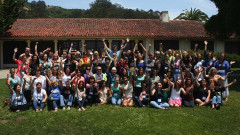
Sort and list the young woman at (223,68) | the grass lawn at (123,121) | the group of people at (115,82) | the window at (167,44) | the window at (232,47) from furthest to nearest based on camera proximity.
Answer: the window at (232,47) → the window at (167,44) → the young woman at (223,68) → the group of people at (115,82) → the grass lawn at (123,121)

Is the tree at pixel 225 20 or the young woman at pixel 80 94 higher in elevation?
the tree at pixel 225 20

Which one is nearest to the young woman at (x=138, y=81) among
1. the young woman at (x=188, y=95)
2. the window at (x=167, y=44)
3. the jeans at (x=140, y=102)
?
the jeans at (x=140, y=102)

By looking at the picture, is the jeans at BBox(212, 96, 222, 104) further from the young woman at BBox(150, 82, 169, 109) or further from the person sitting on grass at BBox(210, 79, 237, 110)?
the young woman at BBox(150, 82, 169, 109)

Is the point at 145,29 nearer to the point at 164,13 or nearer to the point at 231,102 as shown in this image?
the point at 164,13

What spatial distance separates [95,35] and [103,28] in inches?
77.5

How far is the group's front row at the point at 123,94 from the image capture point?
7.39m

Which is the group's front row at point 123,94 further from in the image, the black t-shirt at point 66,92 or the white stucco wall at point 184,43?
the white stucco wall at point 184,43

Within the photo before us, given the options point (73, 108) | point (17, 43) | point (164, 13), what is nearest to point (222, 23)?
point (73, 108)

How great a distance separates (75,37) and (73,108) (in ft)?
48.3

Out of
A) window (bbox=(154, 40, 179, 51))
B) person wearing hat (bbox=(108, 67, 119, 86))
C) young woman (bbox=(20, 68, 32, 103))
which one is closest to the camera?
young woman (bbox=(20, 68, 32, 103))

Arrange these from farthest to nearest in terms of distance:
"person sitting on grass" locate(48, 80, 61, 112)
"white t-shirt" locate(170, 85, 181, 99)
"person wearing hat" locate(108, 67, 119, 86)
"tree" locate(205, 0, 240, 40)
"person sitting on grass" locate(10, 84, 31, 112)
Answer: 1. "tree" locate(205, 0, 240, 40)
2. "person wearing hat" locate(108, 67, 119, 86)
3. "white t-shirt" locate(170, 85, 181, 99)
4. "person sitting on grass" locate(48, 80, 61, 112)
5. "person sitting on grass" locate(10, 84, 31, 112)

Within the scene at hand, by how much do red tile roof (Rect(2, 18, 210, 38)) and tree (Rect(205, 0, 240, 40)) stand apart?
333 inches

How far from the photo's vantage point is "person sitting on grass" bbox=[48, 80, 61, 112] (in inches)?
286

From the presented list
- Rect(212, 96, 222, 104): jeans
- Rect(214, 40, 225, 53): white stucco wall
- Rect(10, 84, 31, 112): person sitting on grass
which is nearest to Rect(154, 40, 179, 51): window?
Rect(214, 40, 225, 53): white stucco wall
